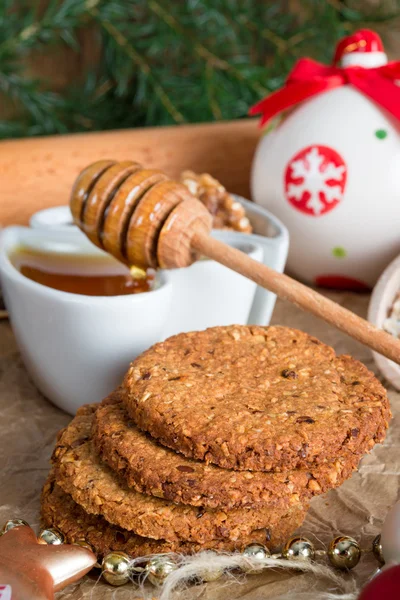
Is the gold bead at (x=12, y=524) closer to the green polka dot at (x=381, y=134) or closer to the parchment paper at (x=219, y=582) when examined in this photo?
the parchment paper at (x=219, y=582)

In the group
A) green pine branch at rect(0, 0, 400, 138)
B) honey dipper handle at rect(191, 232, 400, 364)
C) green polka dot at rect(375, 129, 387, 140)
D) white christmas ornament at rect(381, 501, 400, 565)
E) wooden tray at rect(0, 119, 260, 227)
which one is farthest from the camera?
green pine branch at rect(0, 0, 400, 138)

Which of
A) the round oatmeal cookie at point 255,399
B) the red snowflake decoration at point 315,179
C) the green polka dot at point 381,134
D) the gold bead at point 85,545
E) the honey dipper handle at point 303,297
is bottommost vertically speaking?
the gold bead at point 85,545

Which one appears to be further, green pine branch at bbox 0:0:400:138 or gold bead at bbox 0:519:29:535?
green pine branch at bbox 0:0:400:138

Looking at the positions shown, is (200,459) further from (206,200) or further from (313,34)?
(313,34)

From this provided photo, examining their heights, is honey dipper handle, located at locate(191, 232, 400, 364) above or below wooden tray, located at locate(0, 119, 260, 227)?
above

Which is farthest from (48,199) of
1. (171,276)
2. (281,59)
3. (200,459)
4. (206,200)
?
(200,459)

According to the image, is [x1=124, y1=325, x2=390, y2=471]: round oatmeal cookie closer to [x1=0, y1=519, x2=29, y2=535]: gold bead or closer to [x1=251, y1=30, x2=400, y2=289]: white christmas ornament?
[x1=0, y1=519, x2=29, y2=535]: gold bead

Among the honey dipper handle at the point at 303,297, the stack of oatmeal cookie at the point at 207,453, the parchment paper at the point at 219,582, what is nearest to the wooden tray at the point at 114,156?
the parchment paper at the point at 219,582

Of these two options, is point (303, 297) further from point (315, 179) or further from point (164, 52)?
point (164, 52)

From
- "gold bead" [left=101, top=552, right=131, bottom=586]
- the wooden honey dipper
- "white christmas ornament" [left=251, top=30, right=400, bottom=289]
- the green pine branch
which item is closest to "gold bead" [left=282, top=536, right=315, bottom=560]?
"gold bead" [left=101, top=552, right=131, bottom=586]
